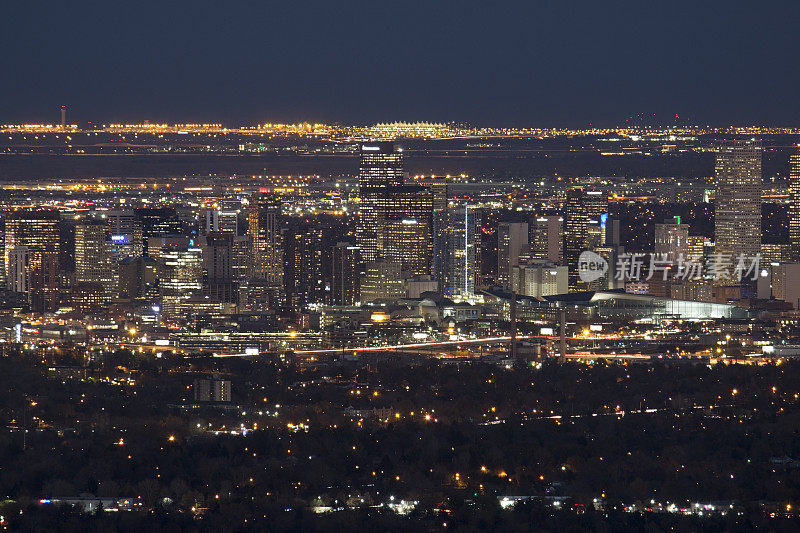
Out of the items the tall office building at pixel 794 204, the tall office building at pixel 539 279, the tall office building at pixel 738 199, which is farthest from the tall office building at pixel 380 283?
the tall office building at pixel 794 204

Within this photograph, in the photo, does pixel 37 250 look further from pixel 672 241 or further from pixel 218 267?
pixel 672 241

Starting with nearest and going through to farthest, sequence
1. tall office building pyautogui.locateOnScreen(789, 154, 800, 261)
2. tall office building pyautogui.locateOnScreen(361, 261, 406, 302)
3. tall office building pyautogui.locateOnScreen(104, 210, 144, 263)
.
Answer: tall office building pyautogui.locateOnScreen(361, 261, 406, 302), tall office building pyautogui.locateOnScreen(789, 154, 800, 261), tall office building pyautogui.locateOnScreen(104, 210, 144, 263)

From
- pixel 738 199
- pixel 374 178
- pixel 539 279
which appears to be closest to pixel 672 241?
pixel 738 199

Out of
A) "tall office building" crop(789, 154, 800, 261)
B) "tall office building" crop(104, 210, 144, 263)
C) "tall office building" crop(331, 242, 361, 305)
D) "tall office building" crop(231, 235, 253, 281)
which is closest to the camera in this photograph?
"tall office building" crop(331, 242, 361, 305)

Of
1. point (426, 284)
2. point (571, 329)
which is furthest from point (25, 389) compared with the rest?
point (426, 284)

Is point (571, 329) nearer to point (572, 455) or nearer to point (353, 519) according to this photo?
point (572, 455)

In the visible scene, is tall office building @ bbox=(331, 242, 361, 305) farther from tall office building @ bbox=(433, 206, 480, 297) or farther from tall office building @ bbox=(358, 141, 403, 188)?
tall office building @ bbox=(358, 141, 403, 188)

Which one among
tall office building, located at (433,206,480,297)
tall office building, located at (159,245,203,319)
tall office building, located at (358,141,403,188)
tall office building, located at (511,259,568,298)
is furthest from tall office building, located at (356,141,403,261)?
tall office building, located at (159,245,203,319)
